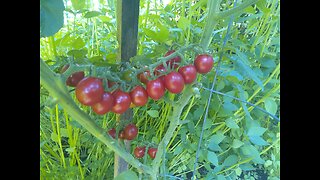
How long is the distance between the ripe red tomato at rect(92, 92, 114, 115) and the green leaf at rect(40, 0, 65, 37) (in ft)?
0.36

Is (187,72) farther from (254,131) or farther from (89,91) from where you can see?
(254,131)

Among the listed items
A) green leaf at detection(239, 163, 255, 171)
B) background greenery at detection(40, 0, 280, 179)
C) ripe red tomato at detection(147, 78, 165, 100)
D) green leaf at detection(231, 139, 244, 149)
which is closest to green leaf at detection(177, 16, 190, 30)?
background greenery at detection(40, 0, 280, 179)

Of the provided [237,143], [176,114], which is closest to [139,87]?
[176,114]

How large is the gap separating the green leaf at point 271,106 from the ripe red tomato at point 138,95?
0.46 metres

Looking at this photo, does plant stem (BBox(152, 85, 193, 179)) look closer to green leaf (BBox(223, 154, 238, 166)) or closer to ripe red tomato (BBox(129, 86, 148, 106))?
ripe red tomato (BBox(129, 86, 148, 106))

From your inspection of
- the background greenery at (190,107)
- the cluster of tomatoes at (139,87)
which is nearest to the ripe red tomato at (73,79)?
the cluster of tomatoes at (139,87)

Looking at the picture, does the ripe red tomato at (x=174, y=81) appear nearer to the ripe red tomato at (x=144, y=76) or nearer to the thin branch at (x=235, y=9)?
the ripe red tomato at (x=144, y=76)

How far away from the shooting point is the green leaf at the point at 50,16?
1.32 feet

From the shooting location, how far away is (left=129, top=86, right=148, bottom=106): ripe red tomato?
0.47 m
